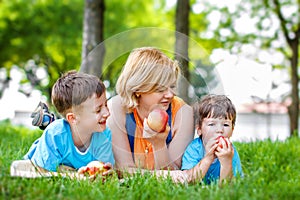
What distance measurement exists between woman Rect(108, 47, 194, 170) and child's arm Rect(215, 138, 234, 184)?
1.35 feet

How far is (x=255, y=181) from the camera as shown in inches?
114

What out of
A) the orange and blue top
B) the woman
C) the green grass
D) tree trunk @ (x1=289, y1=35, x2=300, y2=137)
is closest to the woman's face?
the woman

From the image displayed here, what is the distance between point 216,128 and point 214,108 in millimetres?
145

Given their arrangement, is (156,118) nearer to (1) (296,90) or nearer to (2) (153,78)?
(2) (153,78)

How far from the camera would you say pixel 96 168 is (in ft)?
10.6

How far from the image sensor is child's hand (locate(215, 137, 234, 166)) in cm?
324

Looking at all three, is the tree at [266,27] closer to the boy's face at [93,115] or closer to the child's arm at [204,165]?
the child's arm at [204,165]

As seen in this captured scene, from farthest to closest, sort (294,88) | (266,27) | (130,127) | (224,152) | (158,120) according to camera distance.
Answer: (266,27) < (294,88) < (130,127) < (158,120) < (224,152)

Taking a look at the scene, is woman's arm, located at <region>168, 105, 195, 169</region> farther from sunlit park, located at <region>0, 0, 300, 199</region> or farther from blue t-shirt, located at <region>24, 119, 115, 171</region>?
blue t-shirt, located at <region>24, 119, 115, 171</region>

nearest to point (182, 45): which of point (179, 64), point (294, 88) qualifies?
point (179, 64)

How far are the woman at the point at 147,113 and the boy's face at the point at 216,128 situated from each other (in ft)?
0.56

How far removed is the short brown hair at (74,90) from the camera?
3.46 metres

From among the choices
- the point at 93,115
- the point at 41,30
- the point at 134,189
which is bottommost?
the point at 134,189

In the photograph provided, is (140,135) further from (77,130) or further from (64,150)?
(64,150)
